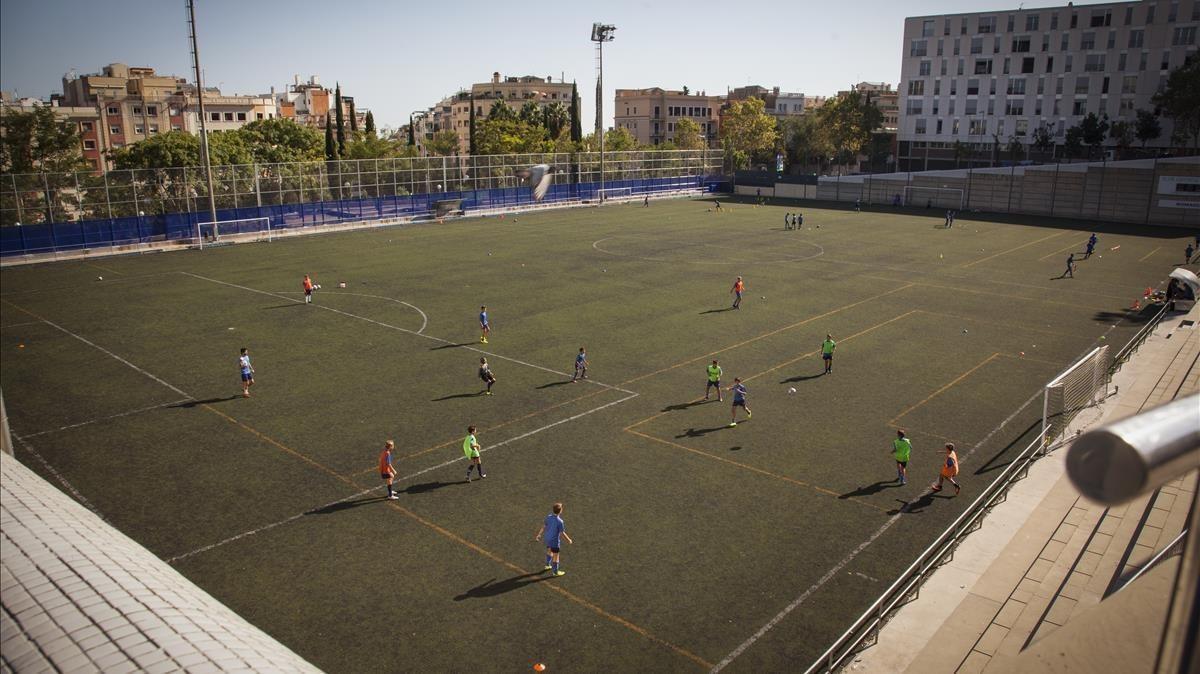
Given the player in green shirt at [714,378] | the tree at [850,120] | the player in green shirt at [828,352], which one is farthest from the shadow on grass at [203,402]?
the tree at [850,120]

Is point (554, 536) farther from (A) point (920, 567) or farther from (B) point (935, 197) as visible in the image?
(B) point (935, 197)

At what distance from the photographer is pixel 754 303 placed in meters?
38.3

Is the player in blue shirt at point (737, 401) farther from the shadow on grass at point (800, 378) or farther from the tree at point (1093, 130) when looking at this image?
the tree at point (1093, 130)

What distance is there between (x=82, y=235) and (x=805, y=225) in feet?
184

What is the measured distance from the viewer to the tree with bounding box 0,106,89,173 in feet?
218

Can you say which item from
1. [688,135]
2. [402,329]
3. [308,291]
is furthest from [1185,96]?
[308,291]

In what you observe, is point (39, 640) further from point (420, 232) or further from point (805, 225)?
point (805, 225)

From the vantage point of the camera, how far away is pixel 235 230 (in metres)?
60.9

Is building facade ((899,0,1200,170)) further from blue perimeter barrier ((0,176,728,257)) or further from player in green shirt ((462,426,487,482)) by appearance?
player in green shirt ((462,426,487,482))

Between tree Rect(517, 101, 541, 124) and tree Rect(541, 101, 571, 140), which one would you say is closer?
tree Rect(541, 101, 571, 140)

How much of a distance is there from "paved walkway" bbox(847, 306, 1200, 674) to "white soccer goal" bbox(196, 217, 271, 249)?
183 ft

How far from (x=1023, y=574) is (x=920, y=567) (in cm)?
186

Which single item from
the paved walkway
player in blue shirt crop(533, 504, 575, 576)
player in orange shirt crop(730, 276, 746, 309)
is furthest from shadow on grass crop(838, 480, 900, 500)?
player in orange shirt crop(730, 276, 746, 309)

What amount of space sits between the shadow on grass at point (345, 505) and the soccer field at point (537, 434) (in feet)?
0.30
